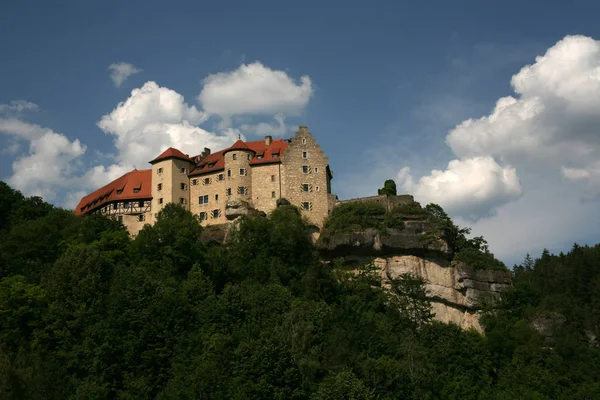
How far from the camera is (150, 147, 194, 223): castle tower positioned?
7180cm

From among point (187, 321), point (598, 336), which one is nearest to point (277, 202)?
point (187, 321)

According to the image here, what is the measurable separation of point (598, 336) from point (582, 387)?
1073cm

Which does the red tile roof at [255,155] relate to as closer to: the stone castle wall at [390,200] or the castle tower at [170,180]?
the castle tower at [170,180]

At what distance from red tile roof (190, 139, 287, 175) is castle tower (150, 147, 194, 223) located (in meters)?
1.30

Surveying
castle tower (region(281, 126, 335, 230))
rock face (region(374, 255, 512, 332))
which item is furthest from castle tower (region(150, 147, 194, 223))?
rock face (region(374, 255, 512, 332))

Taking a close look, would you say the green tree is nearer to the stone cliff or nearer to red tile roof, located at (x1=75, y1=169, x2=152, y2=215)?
the stone cliff

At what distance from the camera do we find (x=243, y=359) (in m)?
43.8

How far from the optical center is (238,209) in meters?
68.4

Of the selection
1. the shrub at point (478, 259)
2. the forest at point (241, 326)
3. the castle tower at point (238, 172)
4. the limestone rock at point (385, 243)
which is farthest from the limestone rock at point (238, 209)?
the shrub at point (478, 259)

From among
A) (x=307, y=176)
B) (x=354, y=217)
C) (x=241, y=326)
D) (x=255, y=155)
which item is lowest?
(x=241, y=326)

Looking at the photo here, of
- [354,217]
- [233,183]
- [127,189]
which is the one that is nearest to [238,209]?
[233,183]

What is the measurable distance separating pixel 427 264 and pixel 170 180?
87.2ft

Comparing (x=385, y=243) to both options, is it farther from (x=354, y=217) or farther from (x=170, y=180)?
(x=170, y=180)

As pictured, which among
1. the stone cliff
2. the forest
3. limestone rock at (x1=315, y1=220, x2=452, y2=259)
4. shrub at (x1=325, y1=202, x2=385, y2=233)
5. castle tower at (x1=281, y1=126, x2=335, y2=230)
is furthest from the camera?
castle tower at (x1=281, y1=126, x2=335, y2=230)
